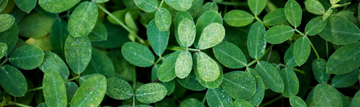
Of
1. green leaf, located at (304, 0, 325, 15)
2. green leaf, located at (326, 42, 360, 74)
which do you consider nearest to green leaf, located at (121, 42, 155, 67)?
green leaf, located at (304, 0, 325, 15)

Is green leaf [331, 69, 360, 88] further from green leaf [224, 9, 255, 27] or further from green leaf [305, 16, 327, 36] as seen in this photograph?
green leaf [224, 9, 255, 27]

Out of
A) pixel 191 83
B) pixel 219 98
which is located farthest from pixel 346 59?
pixel 191 83

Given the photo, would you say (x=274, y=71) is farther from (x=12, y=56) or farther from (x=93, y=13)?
(x=12, y=56)

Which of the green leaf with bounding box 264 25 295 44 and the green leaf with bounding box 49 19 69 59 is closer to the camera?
the green leaf with bounding box 264 25 295 44

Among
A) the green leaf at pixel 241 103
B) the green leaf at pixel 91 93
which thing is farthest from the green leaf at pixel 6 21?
the green leaf at pixel 241 103

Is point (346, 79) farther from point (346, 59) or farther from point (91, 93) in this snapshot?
point (91, 93)
